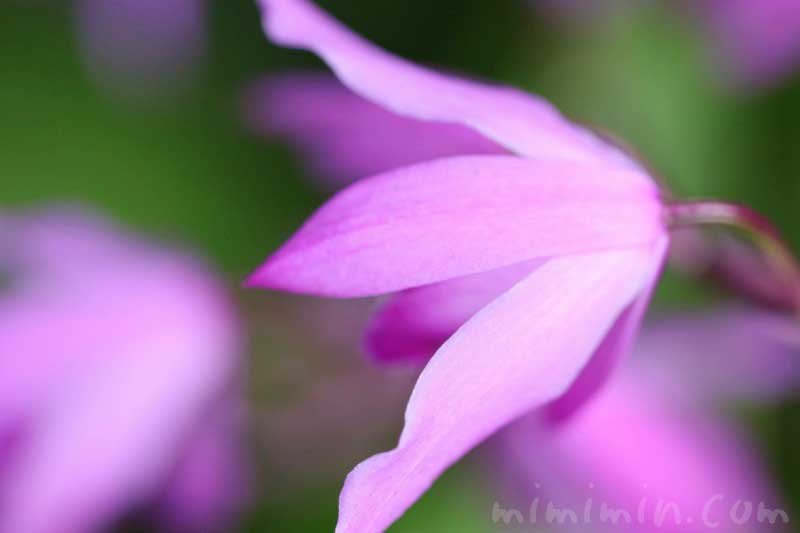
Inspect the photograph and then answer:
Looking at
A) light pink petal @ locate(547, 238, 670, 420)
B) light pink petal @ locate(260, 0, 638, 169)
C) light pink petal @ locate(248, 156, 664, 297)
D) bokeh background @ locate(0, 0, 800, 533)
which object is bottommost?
bokeh background @ locate(0, 0, 800, 533)

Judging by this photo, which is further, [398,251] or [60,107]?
[60,107]

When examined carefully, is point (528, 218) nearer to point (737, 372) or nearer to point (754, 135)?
point (737, 372)

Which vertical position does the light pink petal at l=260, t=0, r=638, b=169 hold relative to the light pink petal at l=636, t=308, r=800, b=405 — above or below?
above

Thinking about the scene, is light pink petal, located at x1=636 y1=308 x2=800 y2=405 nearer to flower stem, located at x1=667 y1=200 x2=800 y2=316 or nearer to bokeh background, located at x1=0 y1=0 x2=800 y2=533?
bokeh background, located at x1=0 y1=0 x2=800 y2=533

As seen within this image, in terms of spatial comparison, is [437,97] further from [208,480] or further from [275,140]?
[275,140]

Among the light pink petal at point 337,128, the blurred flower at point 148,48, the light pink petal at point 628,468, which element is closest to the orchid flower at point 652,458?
the light pink petal at point 628,468

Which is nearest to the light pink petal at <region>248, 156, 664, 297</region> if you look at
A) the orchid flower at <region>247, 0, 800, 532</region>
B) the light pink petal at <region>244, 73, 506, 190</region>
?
the orchid flower at <region>247, 0, 800, 532</region>

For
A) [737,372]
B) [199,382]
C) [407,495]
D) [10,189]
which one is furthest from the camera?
[10,189]

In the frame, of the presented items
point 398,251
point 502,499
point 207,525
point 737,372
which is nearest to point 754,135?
point 737,372
